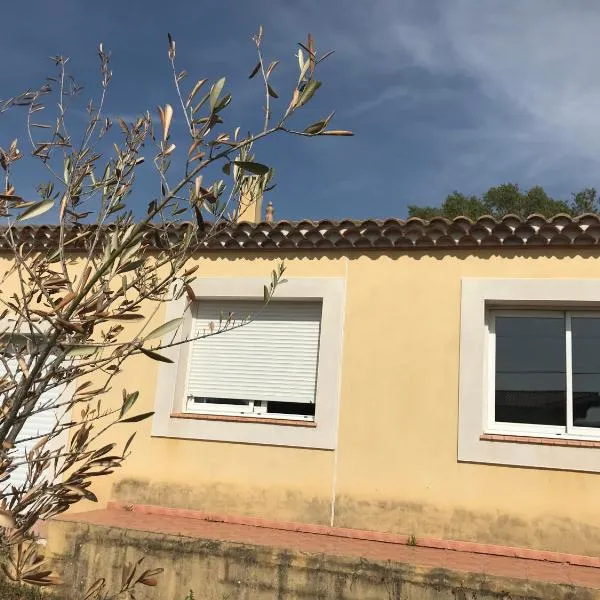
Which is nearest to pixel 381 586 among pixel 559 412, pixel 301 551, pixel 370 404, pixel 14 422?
pixel 301 551

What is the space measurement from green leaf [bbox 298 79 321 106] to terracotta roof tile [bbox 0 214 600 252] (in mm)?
3925

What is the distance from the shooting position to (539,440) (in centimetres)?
604

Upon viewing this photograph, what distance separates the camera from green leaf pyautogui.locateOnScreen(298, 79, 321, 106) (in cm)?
198

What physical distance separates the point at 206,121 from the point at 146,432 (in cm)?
569

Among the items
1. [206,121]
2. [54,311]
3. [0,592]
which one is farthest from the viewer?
[0,592]

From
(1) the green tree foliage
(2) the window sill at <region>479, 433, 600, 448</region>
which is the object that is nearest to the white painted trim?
(2) the window sill at <region>479, 433, 600, 448</region>

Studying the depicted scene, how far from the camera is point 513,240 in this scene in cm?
644

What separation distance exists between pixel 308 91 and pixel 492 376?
514cm

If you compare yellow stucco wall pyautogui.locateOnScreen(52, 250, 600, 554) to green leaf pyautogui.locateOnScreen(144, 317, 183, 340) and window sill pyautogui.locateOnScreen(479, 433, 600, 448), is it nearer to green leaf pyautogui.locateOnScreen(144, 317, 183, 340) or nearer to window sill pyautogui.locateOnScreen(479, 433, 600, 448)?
window sill pyautogui.locateOnScreen(479, 433, 600, 448)

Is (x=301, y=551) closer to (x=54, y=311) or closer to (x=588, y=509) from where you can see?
(x=588, y=509)

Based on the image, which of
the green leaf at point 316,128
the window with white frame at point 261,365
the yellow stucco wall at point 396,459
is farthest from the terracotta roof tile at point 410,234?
the green leaf at point 316,128

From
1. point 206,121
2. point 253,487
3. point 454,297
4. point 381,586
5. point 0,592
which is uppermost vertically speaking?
point 454,297

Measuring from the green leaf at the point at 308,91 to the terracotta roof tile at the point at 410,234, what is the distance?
393 cm

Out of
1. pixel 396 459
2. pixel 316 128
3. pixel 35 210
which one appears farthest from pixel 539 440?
pixel 35 210
